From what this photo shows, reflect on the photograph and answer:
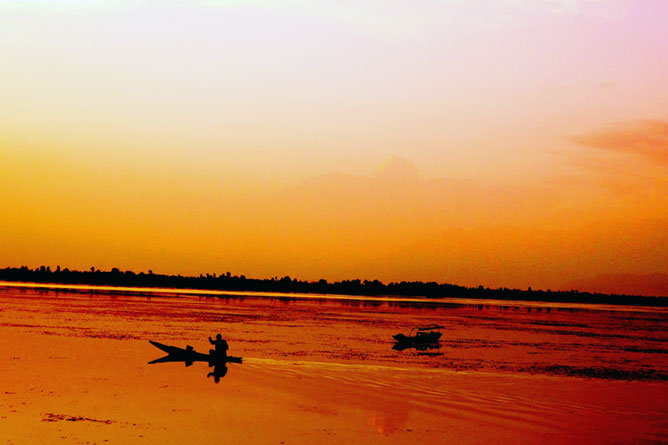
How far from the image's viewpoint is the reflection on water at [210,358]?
1324 inches

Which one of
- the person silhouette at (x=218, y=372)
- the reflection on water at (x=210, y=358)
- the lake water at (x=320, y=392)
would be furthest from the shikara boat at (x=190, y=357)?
the lake water at (x=320, y=392)

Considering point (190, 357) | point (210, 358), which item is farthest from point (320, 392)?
point (190, 357)

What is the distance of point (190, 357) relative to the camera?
35562 millimetres

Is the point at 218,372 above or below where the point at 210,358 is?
below

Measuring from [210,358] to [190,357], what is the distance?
5.89 ft

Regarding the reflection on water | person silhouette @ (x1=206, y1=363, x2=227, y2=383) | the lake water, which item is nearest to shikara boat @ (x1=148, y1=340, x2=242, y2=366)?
the reflection on water

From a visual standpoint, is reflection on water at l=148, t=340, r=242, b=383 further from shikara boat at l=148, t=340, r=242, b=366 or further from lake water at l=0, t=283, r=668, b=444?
lake water at l=0, t=283, r=668, b=444

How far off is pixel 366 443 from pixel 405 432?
1.76m

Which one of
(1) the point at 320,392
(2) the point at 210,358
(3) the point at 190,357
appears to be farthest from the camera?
(3) the point at 190,357

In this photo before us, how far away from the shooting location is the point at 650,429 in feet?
77.2

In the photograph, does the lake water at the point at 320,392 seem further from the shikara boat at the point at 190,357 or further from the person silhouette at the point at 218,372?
the shikara boat at the point at 190,357

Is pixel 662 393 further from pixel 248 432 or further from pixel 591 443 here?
pixel 248 432

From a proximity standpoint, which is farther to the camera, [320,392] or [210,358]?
[210,358]

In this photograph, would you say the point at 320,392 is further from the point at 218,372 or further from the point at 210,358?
the point at 210,358
